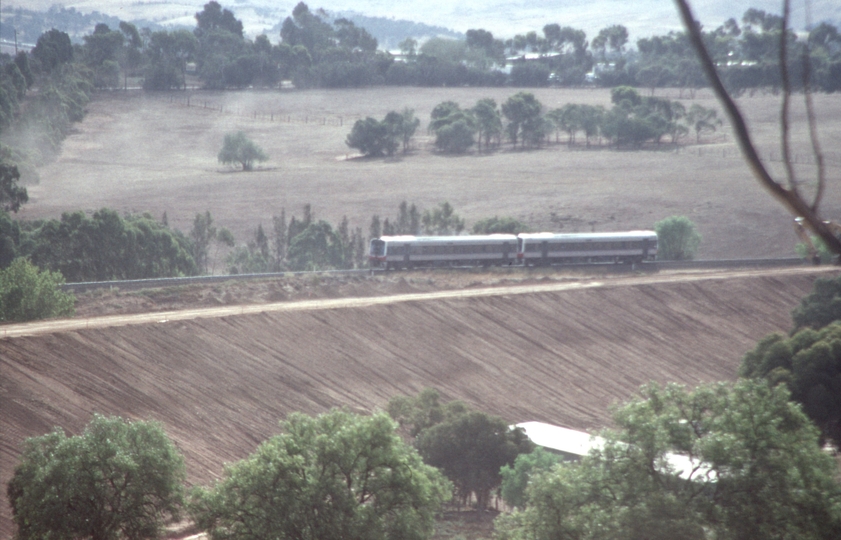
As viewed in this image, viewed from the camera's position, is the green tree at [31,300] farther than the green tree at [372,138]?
No

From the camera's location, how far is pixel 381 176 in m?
93.6

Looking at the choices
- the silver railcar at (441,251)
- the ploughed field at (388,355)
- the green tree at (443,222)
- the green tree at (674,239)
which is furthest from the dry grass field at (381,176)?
the ploughed field at (388,355)

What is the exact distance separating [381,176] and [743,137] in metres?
90.8

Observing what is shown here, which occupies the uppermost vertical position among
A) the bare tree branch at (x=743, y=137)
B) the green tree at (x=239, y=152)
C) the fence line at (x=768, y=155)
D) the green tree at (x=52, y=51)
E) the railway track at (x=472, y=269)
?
the green tree at (x=52, y=51)

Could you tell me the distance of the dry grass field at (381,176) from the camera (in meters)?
76.5

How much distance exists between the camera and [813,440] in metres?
18.8

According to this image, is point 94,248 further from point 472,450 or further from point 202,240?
point 472,450

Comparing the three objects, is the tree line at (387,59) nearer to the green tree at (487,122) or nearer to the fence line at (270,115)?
the fence line at (270,115)

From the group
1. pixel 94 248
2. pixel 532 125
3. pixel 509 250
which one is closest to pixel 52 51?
pixel 532 125

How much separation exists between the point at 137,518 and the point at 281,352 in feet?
58.1

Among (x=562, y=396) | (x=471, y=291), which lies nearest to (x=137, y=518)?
(x=562, y=396)

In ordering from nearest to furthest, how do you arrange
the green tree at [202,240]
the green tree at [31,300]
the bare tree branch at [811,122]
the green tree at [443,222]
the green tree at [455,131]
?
1. the bare tree branch at [811,122]
2. the green tree at [31,300]
3. the green tree at [202,240]
4. the green tree at [443,222]
5. the green tree at [455,131]

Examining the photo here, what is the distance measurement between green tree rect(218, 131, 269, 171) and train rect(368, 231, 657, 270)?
5259cm

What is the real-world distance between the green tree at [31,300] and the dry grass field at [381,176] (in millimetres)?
33349
